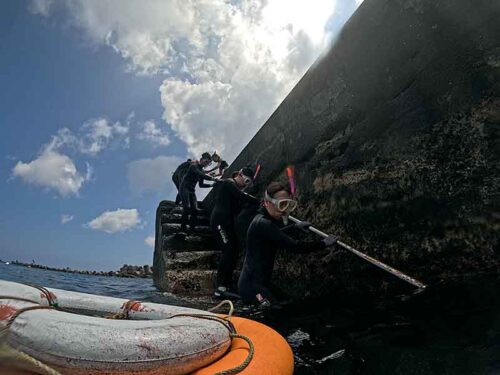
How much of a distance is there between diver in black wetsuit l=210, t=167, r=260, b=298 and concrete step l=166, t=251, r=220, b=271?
2.98 ft

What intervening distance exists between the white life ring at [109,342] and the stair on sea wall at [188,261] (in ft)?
15.3

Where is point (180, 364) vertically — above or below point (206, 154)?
below

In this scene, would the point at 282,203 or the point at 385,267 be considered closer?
the point at 385,267

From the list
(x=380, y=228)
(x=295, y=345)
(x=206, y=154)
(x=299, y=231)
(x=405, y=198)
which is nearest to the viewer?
(x=295, y=345)

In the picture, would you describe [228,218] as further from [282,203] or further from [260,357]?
[260,357]

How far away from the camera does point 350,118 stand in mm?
3979

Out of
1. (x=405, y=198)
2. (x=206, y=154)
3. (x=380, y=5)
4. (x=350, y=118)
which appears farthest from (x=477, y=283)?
(x=206, y=154)

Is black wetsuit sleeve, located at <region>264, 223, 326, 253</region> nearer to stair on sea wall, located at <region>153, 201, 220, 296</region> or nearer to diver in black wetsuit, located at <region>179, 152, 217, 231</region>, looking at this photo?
stair on sea wall, located at <region>153, 201, 220, 296</region>

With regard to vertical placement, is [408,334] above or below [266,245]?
below

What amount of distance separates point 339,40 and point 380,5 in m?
0.69

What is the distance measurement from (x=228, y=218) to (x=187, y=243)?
1.68 m

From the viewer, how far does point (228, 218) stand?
604 cm

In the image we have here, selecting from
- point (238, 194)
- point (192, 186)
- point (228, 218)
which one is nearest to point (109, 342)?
point (238, 194)

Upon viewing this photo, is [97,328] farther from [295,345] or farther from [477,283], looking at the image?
[477,283]
